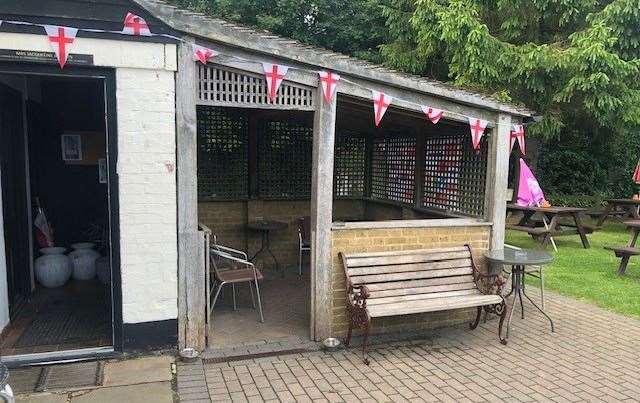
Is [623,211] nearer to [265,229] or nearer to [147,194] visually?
[265,229]

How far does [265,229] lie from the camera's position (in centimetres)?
729

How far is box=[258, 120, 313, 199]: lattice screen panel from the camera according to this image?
307 inches

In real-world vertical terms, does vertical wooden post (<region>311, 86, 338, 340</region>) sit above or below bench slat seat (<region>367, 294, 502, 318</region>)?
above

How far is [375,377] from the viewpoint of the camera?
4.01 m

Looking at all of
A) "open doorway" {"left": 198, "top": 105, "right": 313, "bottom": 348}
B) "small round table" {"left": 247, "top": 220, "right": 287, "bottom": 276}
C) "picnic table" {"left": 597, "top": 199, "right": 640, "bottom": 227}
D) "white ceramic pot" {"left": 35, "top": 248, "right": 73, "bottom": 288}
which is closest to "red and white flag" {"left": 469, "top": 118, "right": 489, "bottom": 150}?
"open doorway" {"left": 198, "top": 105, "right": 313, "bottom": 348}

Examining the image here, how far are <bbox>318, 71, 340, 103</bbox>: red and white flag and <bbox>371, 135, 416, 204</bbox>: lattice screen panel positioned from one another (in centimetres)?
260

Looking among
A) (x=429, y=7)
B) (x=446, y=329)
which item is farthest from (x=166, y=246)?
(x=429, y=7)

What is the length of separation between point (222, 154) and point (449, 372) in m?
4.76

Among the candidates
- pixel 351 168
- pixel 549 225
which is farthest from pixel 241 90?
pixel 549 225

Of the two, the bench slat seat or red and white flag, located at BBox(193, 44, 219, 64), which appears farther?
the bench slat seat

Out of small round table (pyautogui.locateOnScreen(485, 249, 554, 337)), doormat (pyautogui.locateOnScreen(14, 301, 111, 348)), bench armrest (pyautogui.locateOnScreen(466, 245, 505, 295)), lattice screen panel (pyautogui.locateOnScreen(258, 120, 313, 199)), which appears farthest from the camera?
lattice screen panel (pyautogui.locateOnScreen(258, 120, 313, 199))

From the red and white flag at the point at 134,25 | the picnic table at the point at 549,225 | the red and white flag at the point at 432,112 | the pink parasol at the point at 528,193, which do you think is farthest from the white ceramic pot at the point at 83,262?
the pink parasol at the point at 528,193

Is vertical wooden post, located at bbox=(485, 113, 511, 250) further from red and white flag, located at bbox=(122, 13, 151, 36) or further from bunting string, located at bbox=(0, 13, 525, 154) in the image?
red and white flag, located at bbox=(122, 13, 151, 36)

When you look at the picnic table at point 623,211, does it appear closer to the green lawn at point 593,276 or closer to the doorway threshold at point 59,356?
the green lawn at point 593,276
